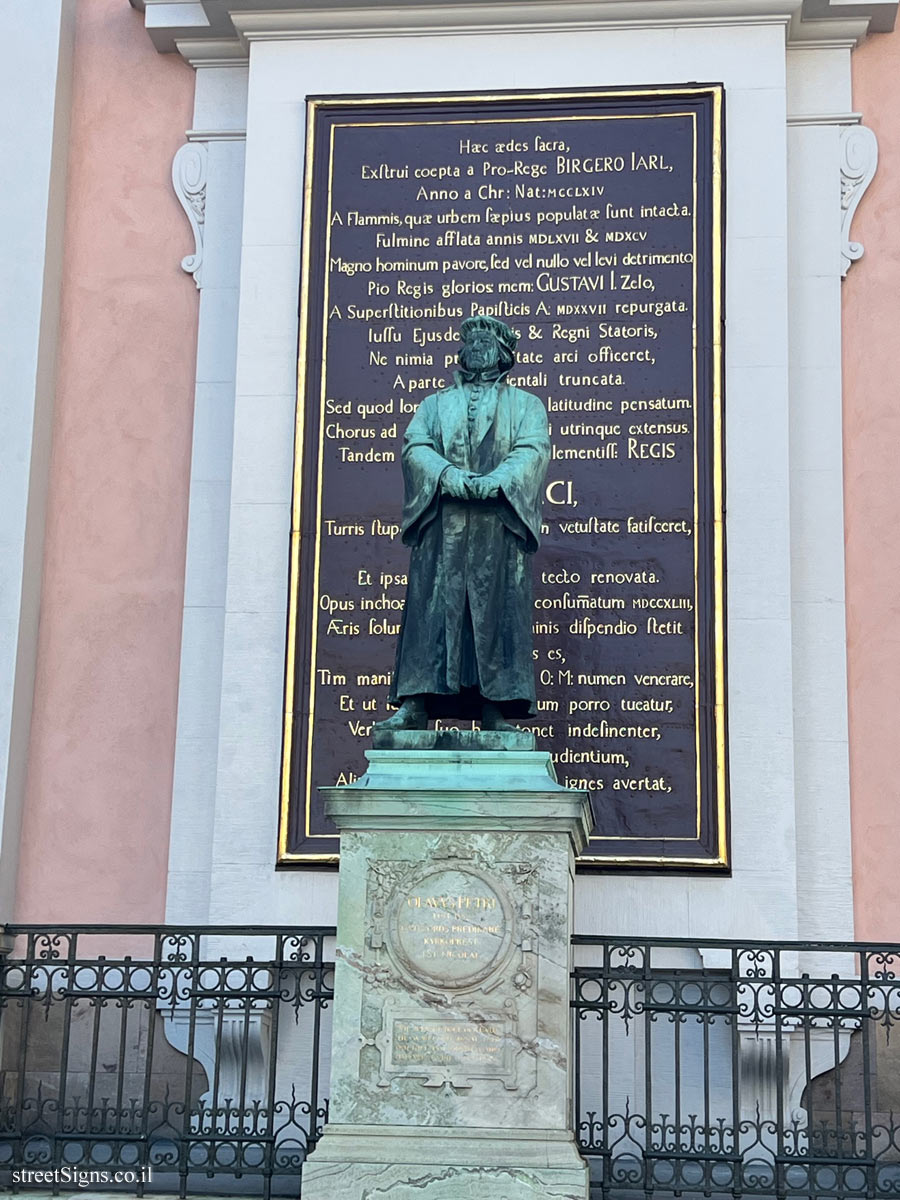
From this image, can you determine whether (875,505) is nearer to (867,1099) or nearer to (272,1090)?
(867,1099)

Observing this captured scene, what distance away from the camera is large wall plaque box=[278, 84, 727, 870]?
10.7 meters

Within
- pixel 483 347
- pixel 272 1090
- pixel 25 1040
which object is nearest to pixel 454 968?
pixel 272 1090

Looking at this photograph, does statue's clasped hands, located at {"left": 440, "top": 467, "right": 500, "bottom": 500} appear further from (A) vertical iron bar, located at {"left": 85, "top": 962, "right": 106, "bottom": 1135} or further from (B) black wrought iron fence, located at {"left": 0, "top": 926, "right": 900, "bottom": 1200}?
(A) vertical iron bar, located at {"left": 85, "top": 962, "right": 106, "bottom": 1135}

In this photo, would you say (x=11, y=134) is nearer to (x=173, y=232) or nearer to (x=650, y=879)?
(x=173, y=232)

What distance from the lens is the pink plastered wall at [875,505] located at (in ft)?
35.5

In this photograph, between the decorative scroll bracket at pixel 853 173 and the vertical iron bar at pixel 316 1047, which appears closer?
the vertical iron bar at pixel 316 1047

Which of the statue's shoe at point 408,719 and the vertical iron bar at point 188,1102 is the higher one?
the statue's shoe at point 408,719

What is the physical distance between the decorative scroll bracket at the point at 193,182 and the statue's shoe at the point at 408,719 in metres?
4.50

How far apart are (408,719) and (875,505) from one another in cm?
390

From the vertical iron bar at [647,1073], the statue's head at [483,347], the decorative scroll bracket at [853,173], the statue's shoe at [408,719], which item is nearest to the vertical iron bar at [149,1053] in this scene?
the statue's shoe at [408,719]

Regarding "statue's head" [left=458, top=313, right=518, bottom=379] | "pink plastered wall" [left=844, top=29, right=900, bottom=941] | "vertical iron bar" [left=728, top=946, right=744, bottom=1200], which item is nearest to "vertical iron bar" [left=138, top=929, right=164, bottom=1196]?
"vertical iron bar" [left=728, top=946, right=744, bottom=1200]

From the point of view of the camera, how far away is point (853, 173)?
462 inches

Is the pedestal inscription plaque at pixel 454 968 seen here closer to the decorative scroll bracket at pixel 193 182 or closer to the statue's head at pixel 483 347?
the statue's head at pixel 483 347

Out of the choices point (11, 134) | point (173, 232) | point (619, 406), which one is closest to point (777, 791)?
point (619, 406)
